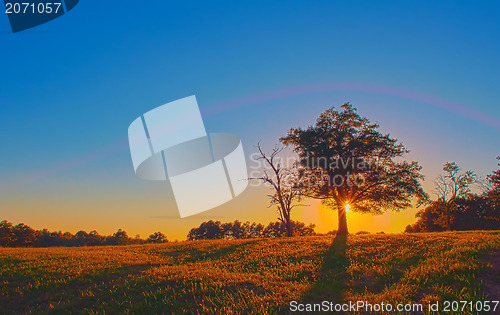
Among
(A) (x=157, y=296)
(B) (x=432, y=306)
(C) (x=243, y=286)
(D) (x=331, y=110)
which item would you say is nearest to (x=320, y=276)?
(C) (x=243, y=286)

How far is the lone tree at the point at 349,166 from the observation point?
28.1m

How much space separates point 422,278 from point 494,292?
1755 millimetres

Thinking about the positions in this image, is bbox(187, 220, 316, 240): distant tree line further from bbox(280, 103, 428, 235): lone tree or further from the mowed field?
the mowed field

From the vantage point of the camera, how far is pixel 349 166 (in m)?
27.9

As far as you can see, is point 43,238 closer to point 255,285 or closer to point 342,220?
point 342,220

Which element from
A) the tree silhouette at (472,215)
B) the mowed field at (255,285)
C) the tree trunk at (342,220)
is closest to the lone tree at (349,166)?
the tree trunk at (342,220)

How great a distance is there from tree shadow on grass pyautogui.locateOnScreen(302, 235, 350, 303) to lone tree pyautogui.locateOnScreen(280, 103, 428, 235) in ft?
53.7

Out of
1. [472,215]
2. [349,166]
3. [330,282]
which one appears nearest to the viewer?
[330,282]

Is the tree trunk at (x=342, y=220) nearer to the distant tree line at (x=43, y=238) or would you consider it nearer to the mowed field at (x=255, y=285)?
the mowed field at (x=255, y=285)

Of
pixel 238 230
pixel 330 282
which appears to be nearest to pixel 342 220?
pixel 330 282

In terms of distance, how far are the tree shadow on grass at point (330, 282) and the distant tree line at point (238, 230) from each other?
3960 inches

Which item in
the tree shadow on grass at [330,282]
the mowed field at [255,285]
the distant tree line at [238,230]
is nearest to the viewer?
the mowed field at [255,285]

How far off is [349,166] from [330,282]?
2056 centimetres

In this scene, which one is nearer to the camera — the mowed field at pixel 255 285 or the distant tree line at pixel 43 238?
the mowed field at pixel 255 285
